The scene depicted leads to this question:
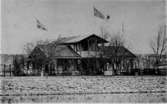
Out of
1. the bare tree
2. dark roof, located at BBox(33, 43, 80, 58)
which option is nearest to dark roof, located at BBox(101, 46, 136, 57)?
dark roof, located at BBox(33, 43, 80, 58)

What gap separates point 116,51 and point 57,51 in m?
3.63

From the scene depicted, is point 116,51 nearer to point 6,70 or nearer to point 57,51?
point 57,51

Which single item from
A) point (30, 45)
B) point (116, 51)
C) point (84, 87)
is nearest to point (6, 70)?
point (30, 45)

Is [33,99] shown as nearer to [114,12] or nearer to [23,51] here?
[23,51]

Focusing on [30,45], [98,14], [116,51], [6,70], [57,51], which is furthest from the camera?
[57,51]

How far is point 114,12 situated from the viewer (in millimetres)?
18562

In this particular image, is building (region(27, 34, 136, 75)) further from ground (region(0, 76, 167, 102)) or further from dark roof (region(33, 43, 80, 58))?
ground (region(0, 76, 167, 102))

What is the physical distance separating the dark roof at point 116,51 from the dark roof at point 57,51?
7.71 feet

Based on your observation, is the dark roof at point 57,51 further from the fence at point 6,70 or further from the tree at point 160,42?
the tree at point 160,42

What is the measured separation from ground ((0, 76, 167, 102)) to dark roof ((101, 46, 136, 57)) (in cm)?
137

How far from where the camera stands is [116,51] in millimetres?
21766

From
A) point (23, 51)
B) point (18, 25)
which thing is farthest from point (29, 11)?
point (23, 51)

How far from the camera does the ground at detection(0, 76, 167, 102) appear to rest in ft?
56.3

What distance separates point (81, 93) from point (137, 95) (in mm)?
2146
